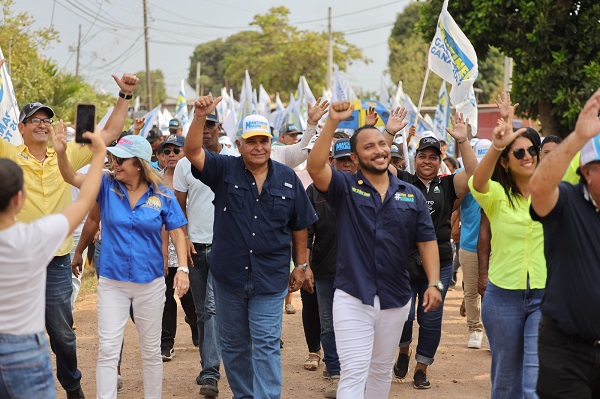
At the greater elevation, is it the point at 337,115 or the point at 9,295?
the point at 337,115

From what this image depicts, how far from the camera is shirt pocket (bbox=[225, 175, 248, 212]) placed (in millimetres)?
6250

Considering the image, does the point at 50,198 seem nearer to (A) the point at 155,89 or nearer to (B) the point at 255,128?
(B) the point at 255,128

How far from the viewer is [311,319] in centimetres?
833

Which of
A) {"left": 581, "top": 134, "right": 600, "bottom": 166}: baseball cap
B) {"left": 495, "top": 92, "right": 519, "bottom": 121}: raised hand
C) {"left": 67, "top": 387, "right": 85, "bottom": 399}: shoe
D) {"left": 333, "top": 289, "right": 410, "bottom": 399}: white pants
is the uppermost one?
{"left": 495, "top": 92, "right": 519, "bottom": 121}: raised hand

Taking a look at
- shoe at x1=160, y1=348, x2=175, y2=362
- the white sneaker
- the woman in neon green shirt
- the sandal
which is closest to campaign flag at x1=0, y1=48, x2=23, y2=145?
shoe at x1=160, y1=348, x2=175, y2=362

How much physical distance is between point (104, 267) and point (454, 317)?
6200mm

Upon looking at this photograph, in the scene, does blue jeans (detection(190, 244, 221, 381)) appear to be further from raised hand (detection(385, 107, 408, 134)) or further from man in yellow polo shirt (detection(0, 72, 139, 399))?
raised hand (detection(385, 107, 408, 134))

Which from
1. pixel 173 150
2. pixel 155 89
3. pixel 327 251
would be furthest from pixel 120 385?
A: pixel 155 89

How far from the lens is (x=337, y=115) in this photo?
542 cm

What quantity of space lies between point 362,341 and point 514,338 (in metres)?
0.94

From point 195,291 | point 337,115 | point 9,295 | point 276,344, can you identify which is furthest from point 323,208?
point 9,295

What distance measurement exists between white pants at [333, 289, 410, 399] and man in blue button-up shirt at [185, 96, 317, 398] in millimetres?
669

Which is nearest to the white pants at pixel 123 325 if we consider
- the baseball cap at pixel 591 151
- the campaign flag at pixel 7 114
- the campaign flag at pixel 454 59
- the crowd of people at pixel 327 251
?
the crowd of people at pixel 327 251

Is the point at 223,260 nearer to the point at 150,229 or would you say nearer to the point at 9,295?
the point at 150,229
